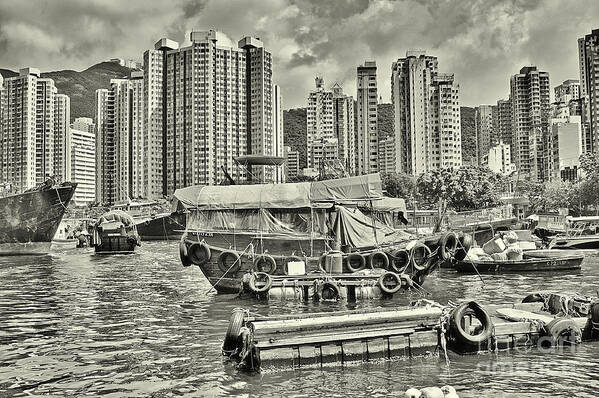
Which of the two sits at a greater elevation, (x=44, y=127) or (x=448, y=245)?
(x=44, y=127)

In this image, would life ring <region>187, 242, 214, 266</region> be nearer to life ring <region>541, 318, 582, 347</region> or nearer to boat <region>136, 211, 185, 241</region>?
life ring <region>541, 318, 582, 347</region>

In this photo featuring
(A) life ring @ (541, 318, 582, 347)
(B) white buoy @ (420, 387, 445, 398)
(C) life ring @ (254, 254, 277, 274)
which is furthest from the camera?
(C) life ring @ (254, 254, 277, 274)

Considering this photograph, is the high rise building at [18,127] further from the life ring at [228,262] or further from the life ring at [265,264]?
the life ring at [265,264]

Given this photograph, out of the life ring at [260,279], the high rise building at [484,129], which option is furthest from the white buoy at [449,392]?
the high rise building at [484,129]

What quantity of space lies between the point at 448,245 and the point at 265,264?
7.26 m

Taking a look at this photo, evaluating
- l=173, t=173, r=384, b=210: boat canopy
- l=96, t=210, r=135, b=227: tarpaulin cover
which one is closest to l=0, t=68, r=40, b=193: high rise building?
l=96, t=210, r=135, b=227: tarpaulin cover

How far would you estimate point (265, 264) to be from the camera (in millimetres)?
21344

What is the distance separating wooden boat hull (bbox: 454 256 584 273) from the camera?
2723 centimetres

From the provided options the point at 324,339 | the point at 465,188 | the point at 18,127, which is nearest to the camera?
the point at 324,339

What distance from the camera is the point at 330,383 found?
399 inches

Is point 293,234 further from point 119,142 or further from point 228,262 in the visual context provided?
point 119,142

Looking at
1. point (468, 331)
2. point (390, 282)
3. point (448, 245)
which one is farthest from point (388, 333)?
point (448, 245)

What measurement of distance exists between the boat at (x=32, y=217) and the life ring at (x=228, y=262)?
30653 millimetres

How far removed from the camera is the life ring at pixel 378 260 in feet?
70.3
